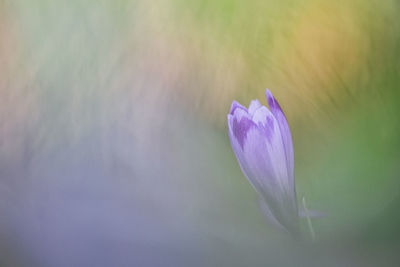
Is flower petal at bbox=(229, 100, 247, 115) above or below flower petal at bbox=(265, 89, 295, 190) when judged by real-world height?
above

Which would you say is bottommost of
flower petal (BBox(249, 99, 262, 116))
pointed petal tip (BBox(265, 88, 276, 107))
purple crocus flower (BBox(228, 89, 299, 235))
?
purple crocus flower (BBox(228, 89, 299, 235))

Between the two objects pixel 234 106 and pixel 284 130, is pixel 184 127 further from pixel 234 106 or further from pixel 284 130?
pixel 284 130

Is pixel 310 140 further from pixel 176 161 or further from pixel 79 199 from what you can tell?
pixel 79 199

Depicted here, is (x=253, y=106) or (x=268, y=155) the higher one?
(x=253, y=106)

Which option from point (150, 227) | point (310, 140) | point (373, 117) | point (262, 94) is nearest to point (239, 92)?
point (262, 94)

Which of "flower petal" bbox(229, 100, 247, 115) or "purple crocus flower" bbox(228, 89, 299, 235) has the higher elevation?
"flower petal" bbox(229, 100, 247, 115)

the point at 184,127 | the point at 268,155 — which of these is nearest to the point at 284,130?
the point at 268,155
